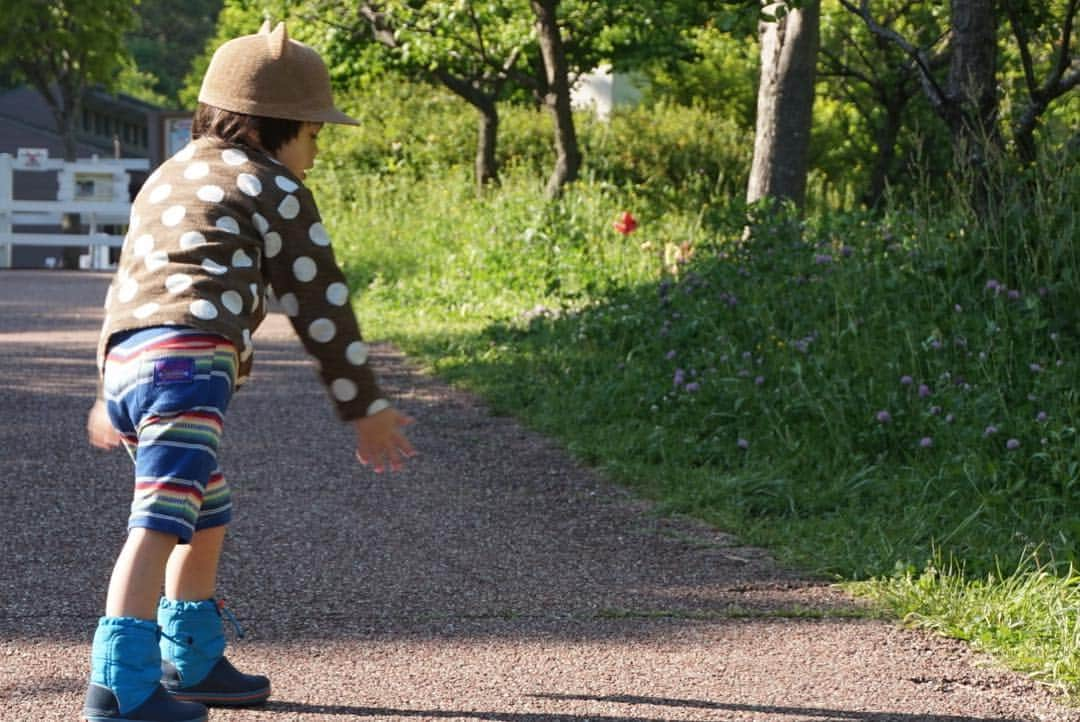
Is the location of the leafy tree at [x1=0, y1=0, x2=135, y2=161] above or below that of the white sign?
above

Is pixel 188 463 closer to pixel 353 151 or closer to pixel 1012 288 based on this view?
pixel 1012 288

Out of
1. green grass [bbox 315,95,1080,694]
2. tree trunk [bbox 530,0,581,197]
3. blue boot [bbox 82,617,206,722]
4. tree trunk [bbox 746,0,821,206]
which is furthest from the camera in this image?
tree trunk [bbox 530,0,581,197]

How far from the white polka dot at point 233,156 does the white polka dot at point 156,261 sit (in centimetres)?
24

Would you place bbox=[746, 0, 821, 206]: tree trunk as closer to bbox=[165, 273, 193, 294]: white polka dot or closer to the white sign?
bbox=[165, 273, 193, 294]: white polka dot

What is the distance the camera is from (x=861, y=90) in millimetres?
22328

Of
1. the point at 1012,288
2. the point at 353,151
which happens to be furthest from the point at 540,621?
the point at 353,151

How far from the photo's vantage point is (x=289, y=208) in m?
3.22

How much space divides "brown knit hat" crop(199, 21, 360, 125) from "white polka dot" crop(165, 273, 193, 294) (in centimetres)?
39

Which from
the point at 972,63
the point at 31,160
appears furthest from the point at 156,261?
the point at 31,160

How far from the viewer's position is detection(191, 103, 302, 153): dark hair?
3305 millimetres

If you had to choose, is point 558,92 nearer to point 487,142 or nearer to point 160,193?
point 487,142

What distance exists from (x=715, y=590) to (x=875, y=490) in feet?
4.12

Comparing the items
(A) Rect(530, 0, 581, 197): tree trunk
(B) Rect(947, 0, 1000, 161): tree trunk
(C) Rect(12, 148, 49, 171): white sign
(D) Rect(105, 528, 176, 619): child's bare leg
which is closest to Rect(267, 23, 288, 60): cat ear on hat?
(D) Rect(105, 528, 176, 619): child's bare leg

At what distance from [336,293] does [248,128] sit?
1.31ft
